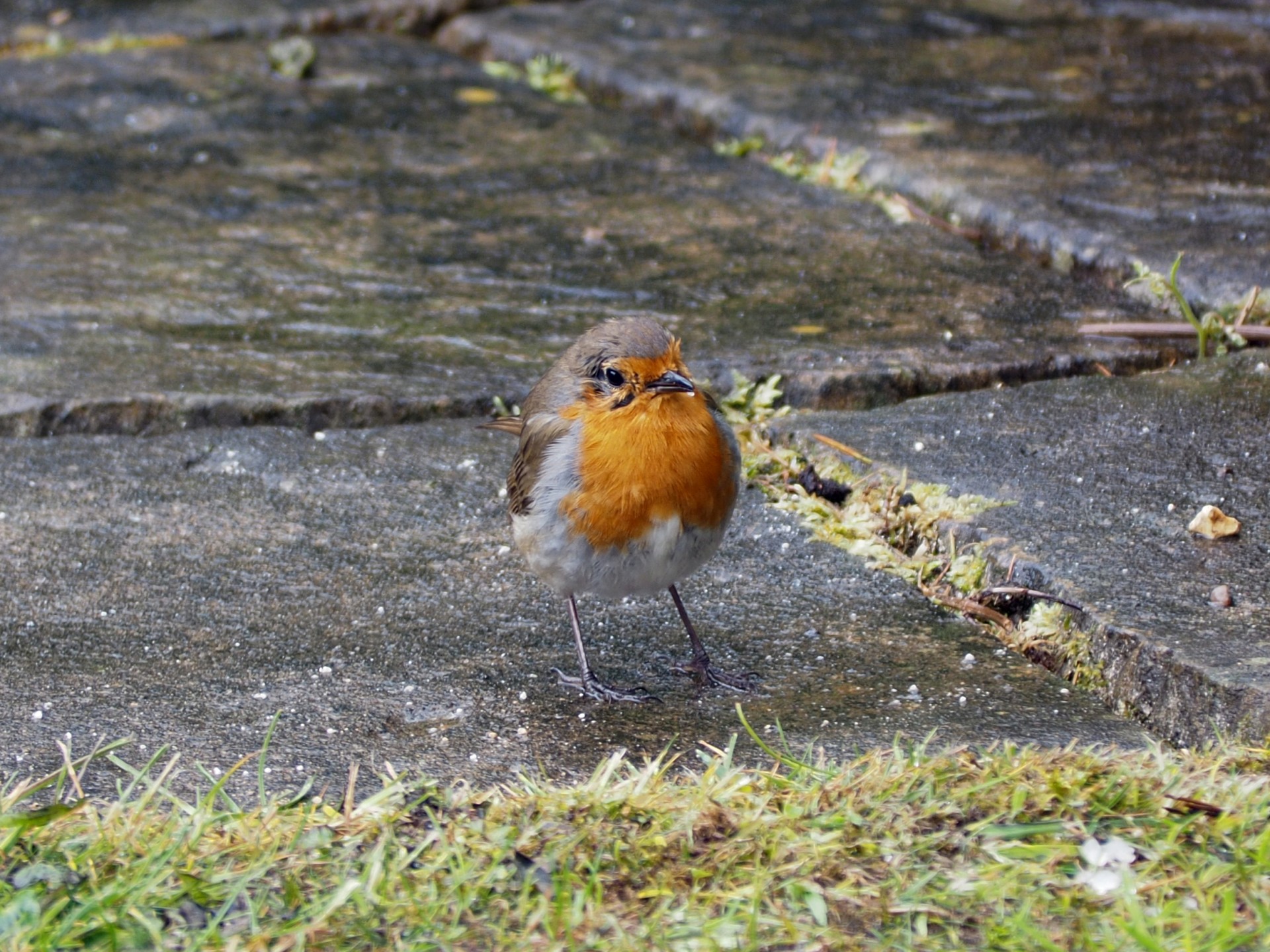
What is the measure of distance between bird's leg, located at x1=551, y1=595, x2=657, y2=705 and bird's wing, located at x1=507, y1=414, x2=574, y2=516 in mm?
317

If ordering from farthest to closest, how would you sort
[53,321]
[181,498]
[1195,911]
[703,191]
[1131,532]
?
1. [703,191]
2. [53,321]
3. [181,498]
4. [1131,532]
5. [1195,911]

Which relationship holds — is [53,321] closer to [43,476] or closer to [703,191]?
[43,476]

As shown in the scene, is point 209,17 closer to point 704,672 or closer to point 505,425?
point 505,425

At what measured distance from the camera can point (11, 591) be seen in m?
3.16

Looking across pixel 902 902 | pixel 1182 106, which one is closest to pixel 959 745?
pixel 902 902

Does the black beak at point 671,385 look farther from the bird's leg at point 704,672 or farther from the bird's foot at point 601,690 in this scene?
the bird's foot at point 601,690

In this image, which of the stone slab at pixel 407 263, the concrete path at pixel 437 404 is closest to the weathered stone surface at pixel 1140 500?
the concrete path at pixel 437 404

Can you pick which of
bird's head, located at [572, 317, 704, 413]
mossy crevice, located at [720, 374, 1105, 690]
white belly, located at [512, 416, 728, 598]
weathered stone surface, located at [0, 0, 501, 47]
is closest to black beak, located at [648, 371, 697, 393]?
bird's head, located at [572, 317, 704, 413]

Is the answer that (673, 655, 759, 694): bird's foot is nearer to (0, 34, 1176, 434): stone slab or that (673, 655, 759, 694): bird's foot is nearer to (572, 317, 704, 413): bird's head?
(572, 317, 704, 413): bird's head

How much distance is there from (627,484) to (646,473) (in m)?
0.04

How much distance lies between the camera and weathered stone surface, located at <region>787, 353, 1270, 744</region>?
262 centimetres

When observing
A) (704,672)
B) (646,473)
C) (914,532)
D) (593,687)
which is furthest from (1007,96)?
(593,687)

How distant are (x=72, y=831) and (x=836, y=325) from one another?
2.71 meters

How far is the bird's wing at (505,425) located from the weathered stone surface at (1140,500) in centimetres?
71
